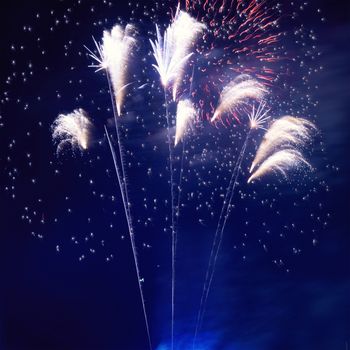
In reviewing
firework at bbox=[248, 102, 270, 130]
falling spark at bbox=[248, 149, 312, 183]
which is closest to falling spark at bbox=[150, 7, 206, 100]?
firework at bbox=[248, 102, 270, 130]

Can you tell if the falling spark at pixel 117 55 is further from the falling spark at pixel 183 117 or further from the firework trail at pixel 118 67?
the falling spark at pixel 183 117

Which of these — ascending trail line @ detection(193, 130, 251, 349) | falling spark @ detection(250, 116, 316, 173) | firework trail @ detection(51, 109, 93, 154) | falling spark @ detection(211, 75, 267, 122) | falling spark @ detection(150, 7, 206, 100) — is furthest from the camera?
ascending trail line @ detection(193, 130, 251, 349)

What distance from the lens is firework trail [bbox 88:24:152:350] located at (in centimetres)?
416

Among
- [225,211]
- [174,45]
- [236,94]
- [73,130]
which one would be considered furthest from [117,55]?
[225,211]

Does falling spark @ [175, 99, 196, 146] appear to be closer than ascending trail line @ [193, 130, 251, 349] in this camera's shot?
Yes

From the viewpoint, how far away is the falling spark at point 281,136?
16.1ft

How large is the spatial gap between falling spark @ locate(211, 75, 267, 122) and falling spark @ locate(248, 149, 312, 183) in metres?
0.62

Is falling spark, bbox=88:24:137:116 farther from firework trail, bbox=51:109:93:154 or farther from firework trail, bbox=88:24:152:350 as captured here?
firework trail, bbox=51:109:93:154

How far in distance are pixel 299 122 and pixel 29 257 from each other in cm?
309

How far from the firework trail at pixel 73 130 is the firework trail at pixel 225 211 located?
5.18 feet

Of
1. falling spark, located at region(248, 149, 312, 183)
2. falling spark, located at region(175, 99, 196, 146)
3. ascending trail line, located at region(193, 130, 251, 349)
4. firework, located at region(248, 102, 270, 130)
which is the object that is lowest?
ascending trail line, located at region(193, 130, 251, 349)

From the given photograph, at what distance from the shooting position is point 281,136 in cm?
491

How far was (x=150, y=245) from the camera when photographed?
4848 millimetres

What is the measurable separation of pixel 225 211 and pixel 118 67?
1.93 meters
